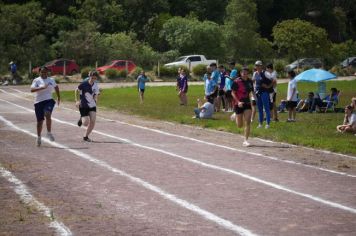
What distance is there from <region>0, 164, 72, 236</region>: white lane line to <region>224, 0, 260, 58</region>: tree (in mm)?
57672

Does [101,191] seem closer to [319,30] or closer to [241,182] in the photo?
[241,182]

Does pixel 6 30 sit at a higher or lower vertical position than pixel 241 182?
higher

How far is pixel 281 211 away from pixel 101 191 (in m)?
2.86

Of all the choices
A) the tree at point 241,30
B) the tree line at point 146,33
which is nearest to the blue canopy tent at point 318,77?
the tree line at point 146,33

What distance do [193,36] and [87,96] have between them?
50963 mm

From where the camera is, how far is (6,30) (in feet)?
192

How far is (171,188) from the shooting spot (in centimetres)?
1074

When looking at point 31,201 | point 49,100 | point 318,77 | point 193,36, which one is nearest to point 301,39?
point 193,36

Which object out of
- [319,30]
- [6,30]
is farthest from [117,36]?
[319,30]

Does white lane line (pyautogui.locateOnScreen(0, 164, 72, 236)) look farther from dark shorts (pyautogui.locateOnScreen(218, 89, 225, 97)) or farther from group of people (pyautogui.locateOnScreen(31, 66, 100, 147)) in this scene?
dark shorts (pyautogui.locateOnScreen(218, 89, 225, 97))

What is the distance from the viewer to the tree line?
201 ft

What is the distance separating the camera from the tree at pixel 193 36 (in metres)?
67.7

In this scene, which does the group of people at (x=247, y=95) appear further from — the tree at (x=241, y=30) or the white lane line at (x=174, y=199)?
the tree at (x=241, y=30)

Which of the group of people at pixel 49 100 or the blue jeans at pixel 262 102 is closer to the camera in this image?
the group of people at pixel 49 100
